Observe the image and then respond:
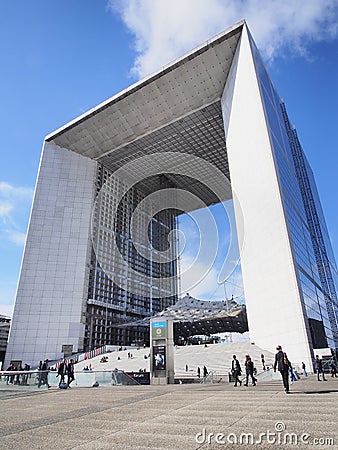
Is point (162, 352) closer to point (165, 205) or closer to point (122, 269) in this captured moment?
point (122, 269)

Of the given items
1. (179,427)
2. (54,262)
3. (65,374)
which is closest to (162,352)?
(65,374)

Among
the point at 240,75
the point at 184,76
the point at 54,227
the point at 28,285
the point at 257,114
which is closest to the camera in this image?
the point at 257,114

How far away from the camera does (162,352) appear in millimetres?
17547

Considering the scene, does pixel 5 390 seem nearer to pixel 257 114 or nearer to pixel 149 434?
pixel 149 434

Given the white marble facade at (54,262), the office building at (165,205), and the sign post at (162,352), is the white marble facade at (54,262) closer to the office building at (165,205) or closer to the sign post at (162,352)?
the office building at (165,205)

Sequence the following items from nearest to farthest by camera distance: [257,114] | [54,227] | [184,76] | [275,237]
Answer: [275,237]
[257,114]
[184,76]
[54,227]

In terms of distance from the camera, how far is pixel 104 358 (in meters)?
37.0

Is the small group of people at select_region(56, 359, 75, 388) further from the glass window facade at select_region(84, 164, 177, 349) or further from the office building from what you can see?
the glass window facade at select_region(84, 164, 177, 349)

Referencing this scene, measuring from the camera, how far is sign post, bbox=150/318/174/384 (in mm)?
17047

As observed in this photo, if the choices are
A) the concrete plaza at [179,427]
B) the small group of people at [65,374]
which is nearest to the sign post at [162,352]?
the small group of people at [65,374]

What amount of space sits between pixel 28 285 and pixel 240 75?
4119 cm

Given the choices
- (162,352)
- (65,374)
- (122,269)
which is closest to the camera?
(65,374)

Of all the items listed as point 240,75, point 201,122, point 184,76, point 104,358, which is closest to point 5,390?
point 104,358

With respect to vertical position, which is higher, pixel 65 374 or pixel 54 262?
pixel 54 262
